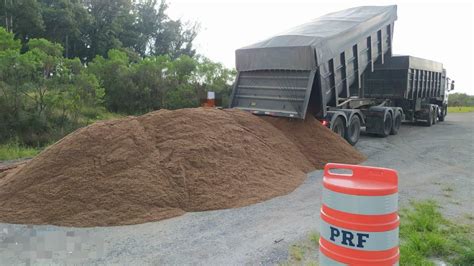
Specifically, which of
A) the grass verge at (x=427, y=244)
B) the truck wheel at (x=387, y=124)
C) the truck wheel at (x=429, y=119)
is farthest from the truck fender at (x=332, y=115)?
the truck wheel at (x=429, y=119)

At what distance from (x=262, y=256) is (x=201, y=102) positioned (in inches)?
534

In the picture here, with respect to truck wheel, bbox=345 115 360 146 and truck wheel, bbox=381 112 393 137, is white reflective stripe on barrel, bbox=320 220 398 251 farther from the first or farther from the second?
truck wheel, bbox=381 112 393 137

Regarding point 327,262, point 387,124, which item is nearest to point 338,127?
point 387,124

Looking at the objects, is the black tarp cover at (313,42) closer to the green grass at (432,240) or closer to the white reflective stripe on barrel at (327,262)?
the green grass at (432,240)

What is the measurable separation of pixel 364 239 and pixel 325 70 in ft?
26.9

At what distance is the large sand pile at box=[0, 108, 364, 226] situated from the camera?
5453mm

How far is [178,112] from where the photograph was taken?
821 cm

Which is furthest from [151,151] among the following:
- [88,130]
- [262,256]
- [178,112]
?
[262,256]

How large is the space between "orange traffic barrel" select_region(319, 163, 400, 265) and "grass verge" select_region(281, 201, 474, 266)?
1623 millimetres

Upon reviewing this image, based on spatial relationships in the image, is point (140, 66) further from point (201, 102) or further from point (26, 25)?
point (26, 25)

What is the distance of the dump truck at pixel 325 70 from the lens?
9594mm

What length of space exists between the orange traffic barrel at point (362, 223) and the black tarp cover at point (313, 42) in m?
7.37

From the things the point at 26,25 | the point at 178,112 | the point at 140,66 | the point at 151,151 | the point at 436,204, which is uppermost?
the point at 26,25

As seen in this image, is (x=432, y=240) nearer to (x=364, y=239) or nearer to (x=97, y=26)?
(x=364, y=239)
